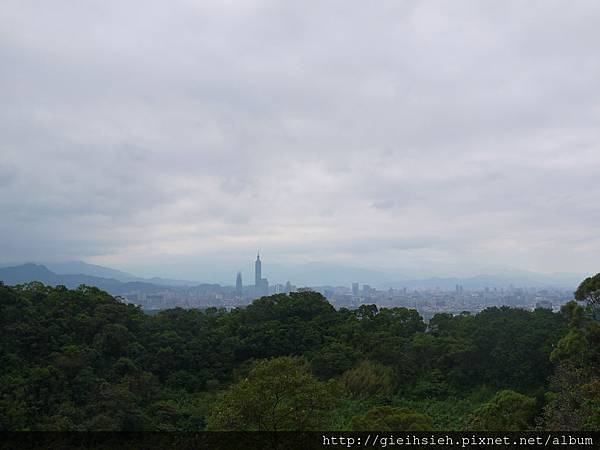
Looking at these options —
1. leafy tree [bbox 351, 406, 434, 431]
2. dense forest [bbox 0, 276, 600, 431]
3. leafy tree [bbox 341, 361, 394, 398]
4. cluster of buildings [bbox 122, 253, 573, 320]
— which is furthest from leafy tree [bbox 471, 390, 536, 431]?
cluster of buildings [bbox 122, 253, 573, 320]

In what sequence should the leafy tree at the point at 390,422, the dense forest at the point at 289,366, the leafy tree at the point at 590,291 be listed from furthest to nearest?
the leafy tree at the point at 590,291
the dense forest at the point at 289,366
the leafy tree at the point at 390,422

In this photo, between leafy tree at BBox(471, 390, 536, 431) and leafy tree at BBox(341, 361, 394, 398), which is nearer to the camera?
leafy tree at BBox(471, 390, 536, 431)

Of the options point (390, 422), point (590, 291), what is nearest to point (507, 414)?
point (390, 422)

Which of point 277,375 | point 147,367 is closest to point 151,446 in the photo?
point 277,375

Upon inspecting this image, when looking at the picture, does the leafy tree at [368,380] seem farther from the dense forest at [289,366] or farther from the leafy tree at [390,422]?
the leafy tree at [390,422]

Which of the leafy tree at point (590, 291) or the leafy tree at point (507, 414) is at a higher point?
the leafy tree at point (590, 291)

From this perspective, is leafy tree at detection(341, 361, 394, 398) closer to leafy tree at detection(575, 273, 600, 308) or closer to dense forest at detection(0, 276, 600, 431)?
dense forest at detection(0, 276, 600, 431)

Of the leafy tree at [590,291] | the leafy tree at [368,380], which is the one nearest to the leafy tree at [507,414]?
the leafy tree at [590,291]

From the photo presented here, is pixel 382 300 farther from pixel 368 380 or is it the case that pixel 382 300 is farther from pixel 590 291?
pixel 590 291
